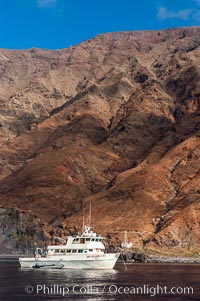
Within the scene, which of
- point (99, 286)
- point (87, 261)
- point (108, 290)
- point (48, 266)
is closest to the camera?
point (108, 290)

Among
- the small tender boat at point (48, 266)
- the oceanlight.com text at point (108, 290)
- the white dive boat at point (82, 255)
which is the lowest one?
the oceanlight.com text at point (108, 290)

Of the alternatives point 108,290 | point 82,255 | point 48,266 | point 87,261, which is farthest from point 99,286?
point 48,266

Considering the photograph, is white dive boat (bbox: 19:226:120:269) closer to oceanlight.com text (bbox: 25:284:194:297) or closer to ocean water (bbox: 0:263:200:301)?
ocean water (bbox: 0:263:200:301)

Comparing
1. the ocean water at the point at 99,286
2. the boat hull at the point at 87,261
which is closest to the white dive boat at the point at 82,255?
the boat hull at the point at 87,261

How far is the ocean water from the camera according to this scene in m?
100

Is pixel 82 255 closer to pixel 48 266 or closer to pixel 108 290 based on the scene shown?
pixel 48 266

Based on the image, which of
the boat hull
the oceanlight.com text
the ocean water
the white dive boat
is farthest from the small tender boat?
the oceanlight.com text

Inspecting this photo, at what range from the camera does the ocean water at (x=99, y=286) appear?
100250 millimetres

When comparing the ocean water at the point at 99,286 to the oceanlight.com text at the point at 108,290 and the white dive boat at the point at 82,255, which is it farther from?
the white dive boat at the point at 82,255

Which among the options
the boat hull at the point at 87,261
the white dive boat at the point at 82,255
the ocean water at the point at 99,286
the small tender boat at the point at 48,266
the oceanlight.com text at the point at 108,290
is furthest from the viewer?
the small tender boat at the point at 48,266

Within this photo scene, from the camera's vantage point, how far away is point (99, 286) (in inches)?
4505

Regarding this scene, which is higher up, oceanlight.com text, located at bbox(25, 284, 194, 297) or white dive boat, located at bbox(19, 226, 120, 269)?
white dive boat, located at bbox(19, 226, 120, 269)

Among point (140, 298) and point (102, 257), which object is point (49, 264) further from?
point (140, 298)

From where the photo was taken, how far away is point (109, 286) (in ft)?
374
